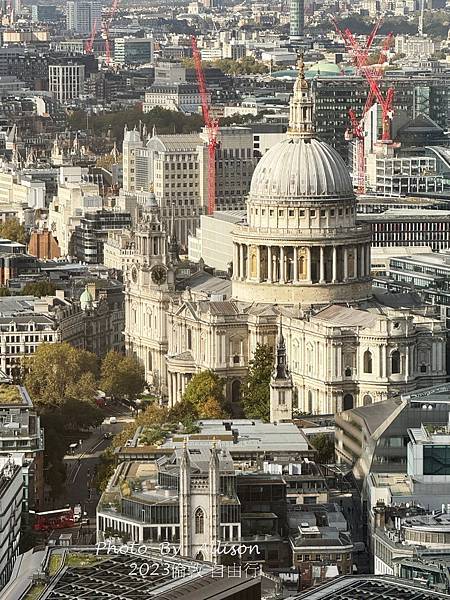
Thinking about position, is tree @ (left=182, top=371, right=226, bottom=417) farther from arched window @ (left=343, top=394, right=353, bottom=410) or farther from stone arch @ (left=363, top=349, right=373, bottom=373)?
stone arch @ (left=363, top=349, right=373, bottom=373)

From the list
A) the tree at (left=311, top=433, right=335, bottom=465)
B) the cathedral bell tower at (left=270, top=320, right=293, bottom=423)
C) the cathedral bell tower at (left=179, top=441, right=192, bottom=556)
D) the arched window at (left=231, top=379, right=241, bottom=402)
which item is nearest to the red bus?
the cathedral bell tower at (left=179, top=441, right=192, bottom=556)

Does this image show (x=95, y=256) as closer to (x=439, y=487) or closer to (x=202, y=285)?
(x=202, y=285)

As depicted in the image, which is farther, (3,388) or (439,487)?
(3,388)

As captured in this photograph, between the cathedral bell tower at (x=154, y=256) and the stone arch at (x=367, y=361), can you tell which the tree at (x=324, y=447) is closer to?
the stone arch at (x=367, y=361)

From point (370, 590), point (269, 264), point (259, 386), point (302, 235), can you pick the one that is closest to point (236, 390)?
point (259, 386)

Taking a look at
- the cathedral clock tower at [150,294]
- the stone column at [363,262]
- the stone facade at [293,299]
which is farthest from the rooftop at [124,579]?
the cathedral clock tower at [150,294]

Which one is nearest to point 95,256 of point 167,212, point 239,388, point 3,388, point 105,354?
point 167,212
